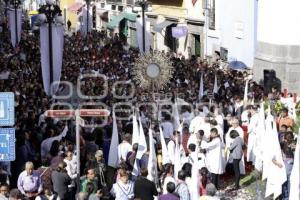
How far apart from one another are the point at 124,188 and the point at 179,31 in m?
27.1

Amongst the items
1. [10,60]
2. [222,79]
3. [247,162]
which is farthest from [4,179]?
[10,60]

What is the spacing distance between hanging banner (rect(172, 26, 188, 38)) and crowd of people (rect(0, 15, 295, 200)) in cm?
1320

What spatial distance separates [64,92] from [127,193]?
8.82 m

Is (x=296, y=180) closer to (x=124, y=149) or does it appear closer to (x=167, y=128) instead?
(x=124, y=149)

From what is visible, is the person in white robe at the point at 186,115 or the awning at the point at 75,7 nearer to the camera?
the person in white robe at the point at 186,115

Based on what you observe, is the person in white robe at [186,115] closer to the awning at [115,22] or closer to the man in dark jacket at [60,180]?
the man in dark jacket at [60,180]

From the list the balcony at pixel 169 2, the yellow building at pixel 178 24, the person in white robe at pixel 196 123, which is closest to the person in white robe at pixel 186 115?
the person in white robe at pixel 196 123

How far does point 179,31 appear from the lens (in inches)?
1470

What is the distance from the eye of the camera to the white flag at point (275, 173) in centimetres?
1188

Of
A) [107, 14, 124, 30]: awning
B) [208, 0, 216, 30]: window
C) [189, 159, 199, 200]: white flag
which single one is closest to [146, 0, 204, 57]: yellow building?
[208, 0, 216, 30]: window

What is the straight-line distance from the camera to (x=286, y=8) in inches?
934

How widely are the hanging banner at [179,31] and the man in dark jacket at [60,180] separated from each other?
26.5 metres

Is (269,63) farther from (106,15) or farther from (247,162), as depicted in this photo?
(106,15)

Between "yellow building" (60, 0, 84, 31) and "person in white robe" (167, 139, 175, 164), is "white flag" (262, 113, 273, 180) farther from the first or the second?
"yellow building" (60, 0, 84, 31)
